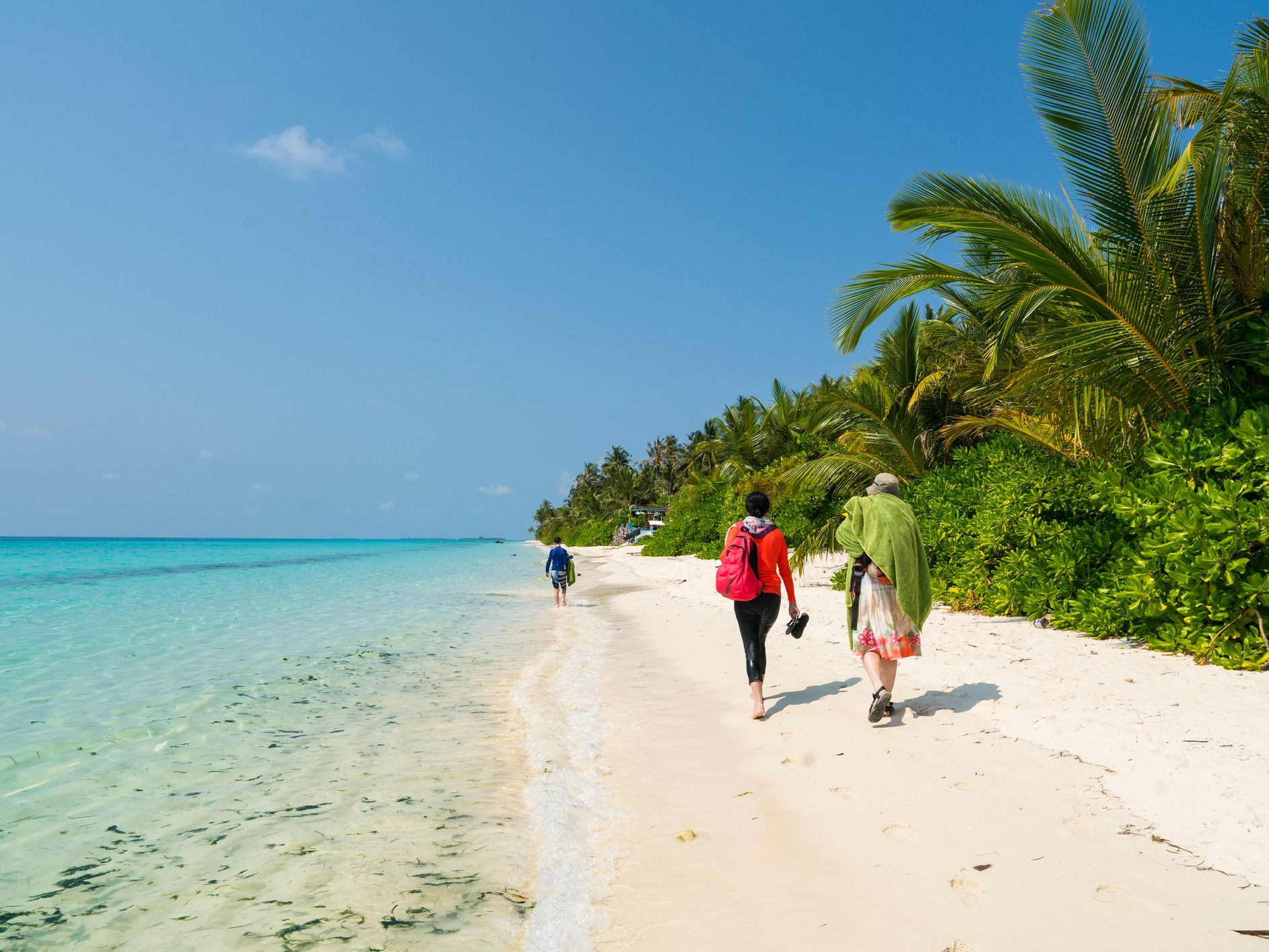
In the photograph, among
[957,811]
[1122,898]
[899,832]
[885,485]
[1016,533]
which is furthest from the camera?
[1016,533]

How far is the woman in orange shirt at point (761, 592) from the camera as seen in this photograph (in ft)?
17.8

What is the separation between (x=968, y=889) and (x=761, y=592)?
8.95ft

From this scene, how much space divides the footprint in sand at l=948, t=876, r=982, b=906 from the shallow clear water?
190 centimetres

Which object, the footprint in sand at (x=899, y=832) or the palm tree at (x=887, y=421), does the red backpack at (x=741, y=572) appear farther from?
the palm tree at (x=887, y=421)

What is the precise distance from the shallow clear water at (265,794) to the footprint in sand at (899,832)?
183cm

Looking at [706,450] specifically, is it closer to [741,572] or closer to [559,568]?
[559,568]

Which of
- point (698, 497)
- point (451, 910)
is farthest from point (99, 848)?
point (698, 497)

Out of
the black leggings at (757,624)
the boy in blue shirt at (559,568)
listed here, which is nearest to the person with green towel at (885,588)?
the black leggings at (757,624)

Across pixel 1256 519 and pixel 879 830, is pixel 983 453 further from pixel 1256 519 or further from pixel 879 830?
pixel 879 830

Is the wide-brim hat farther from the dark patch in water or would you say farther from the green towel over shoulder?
the dark patch in water

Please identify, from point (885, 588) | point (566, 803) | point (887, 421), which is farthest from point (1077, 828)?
point (887, 421)

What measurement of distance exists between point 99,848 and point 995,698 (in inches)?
244

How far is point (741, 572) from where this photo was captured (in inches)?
213

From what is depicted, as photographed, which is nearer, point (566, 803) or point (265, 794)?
point (566, 803)
